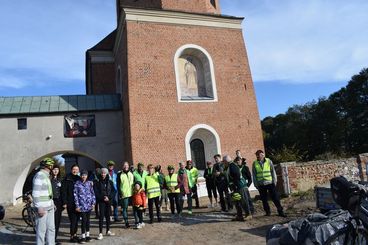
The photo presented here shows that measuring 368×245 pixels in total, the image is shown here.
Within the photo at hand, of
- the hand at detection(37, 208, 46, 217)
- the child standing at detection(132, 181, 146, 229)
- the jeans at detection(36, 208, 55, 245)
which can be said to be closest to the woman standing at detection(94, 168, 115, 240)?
the child standing at detection(132, 181, 146, 229)

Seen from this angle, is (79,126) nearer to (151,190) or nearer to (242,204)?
(151,190)

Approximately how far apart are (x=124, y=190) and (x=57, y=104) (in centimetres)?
1044

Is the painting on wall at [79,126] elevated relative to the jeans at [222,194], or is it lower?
elevated

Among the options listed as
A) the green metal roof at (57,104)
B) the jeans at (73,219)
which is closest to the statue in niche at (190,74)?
the green metal roof at (57,104)

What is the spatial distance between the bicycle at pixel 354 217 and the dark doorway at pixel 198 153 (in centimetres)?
1478

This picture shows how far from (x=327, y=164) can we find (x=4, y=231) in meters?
11.0

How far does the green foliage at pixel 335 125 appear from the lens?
132 feet

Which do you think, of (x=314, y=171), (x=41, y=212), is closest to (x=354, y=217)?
(x=41, y=212)

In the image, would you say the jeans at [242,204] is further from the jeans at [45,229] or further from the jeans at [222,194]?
the jeans at [45,229]

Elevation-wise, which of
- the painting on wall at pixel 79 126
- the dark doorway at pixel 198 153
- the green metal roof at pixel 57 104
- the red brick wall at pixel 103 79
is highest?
the red brick wall at pixel 103 79

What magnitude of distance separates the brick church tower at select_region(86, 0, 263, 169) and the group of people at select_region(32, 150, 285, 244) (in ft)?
18.0

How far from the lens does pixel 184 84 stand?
1925cm

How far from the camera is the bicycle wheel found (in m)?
3.48

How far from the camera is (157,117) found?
57.3 feet
